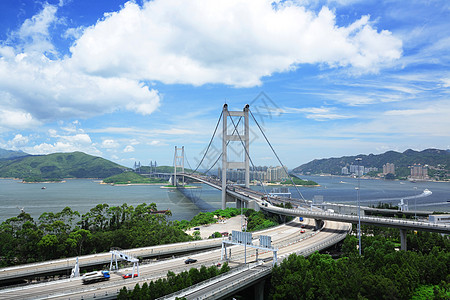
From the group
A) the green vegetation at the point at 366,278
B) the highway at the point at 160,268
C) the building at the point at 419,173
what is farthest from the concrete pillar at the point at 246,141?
the building at the point at 419,173

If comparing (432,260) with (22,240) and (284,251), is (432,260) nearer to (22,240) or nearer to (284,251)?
(284,251)

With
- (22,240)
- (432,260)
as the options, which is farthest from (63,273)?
(432,260)

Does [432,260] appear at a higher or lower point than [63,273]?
higher

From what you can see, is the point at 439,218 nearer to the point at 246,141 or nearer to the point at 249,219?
the point at 249,219

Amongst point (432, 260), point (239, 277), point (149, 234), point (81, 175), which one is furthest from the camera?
point (81, 175)

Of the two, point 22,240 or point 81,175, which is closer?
point 22,240

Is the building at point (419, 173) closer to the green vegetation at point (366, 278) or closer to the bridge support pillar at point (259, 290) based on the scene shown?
the green vegetation at point (366, 278)
